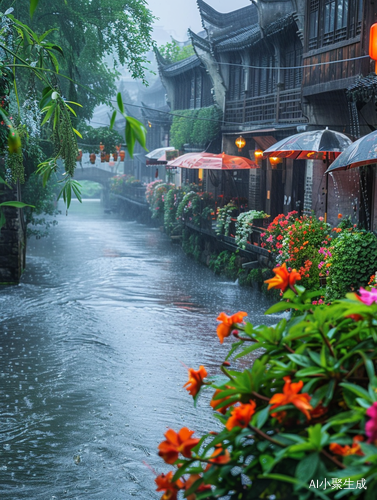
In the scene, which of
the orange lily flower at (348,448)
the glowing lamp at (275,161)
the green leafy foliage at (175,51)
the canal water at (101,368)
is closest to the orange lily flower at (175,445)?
the orange lily flower at (348,448)

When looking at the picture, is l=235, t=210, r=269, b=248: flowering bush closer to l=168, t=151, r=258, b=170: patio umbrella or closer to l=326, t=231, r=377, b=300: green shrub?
l=168, t=151, r=258, b=170: patio umbrella

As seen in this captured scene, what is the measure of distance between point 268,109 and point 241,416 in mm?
18738

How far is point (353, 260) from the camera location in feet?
31.2

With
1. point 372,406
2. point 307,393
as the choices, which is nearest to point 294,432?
point 307,393

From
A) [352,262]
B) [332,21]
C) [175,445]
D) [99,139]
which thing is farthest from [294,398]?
[99,139]

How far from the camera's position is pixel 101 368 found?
11.0 metres

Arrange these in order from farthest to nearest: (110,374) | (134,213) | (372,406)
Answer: (134,213) < (110,374) < (372,406)

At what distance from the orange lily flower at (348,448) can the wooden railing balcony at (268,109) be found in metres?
15.8

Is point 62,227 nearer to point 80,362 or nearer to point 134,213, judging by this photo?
point 134,213

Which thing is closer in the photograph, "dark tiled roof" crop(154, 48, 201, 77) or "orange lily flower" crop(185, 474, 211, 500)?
"orange lily flower" crop(185, 474, 211, 500)

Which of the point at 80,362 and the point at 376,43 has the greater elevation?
the point at 376,43

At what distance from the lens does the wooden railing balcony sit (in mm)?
17891

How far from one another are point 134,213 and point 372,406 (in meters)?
44.5

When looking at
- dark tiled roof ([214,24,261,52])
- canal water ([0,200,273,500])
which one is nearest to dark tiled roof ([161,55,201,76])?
dark tiled roof ([214,24,261,52])
